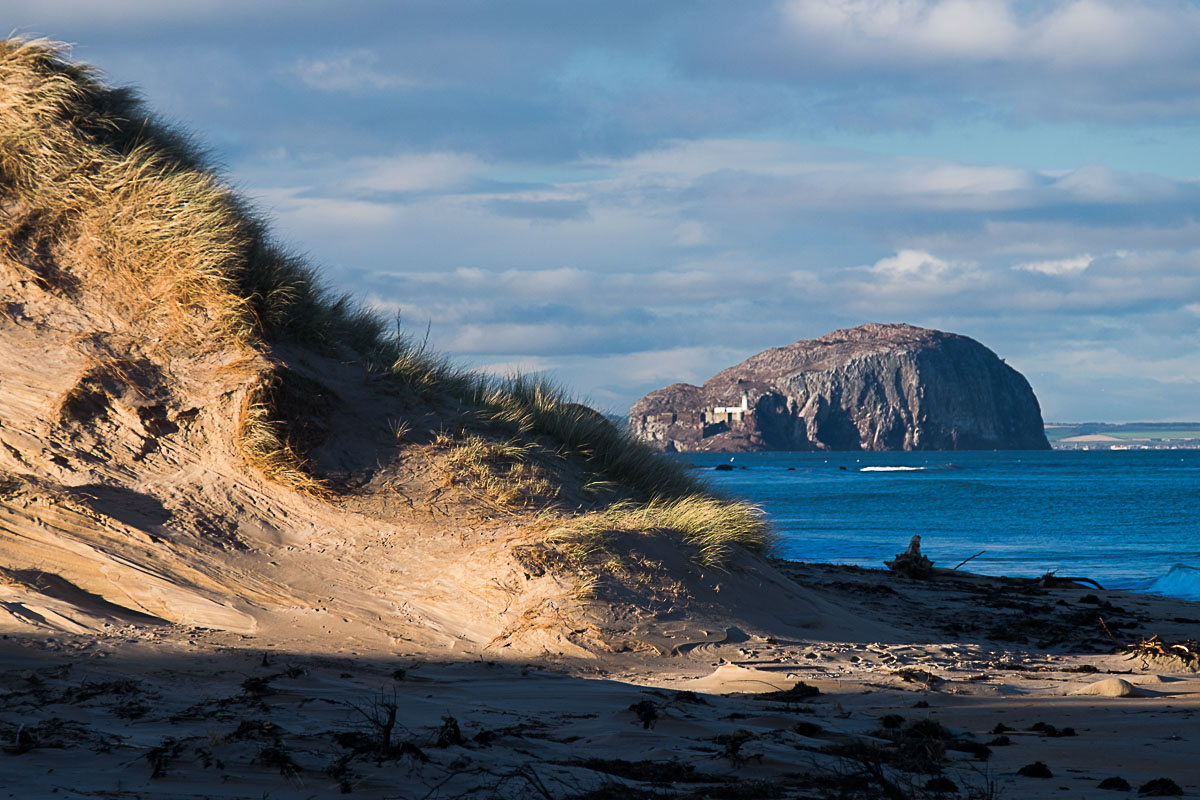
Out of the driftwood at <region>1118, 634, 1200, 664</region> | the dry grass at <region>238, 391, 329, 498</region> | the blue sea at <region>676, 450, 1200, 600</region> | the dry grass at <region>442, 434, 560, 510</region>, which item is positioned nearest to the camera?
the driftwood at <region>1118, 634, 1200, 664</region>

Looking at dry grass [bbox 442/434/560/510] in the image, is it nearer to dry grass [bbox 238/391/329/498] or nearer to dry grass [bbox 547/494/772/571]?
dry grass [bbox 547/494/772/571]

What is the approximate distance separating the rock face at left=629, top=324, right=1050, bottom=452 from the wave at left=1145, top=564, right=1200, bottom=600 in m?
121

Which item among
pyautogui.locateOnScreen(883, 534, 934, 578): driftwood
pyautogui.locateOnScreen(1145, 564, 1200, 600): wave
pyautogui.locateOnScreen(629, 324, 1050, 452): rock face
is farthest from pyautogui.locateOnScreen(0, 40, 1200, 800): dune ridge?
pyautogui.locateOnScreen(629, 324, 1050, 452): rock face

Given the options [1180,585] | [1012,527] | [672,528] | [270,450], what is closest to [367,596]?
[270,450]

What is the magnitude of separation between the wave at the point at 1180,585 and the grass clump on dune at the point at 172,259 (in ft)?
27.0

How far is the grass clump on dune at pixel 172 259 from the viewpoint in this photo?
9.42 m

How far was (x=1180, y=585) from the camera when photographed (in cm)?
1573

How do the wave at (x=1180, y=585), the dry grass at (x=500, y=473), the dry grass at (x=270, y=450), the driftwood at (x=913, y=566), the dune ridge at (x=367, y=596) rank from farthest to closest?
1. the wave at (x=1180, y=585)
2. the driftwood at (x=913, y=566)
3. the dry grass at (x=500, y=473)
4. the dry grass at (x=270, y=450)
5. the dune ridge at (x=367, y=596)

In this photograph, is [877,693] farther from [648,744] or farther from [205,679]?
[205,679]

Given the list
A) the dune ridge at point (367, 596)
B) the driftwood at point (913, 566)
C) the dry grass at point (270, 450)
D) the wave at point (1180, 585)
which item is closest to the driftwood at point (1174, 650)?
the dune ridge at point (367, 596)

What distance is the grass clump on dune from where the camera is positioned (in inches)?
371

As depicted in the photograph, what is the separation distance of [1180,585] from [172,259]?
1485 centimetres

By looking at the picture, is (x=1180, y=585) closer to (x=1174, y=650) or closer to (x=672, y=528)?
(x=1174, y=650)

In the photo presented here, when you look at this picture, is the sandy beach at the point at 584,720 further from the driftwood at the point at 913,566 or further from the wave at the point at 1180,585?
the wave at the point at 1180,585
